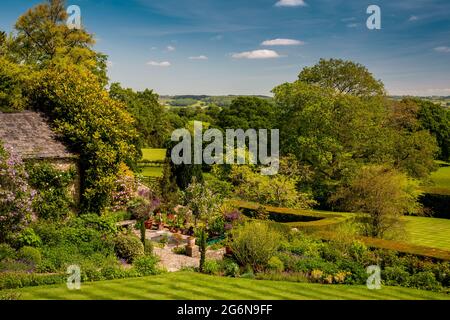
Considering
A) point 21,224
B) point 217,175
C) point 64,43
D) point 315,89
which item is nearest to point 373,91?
point 315,89

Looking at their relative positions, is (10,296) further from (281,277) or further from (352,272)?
(352,272)

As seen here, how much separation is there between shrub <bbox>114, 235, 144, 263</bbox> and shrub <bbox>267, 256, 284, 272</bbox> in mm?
5177

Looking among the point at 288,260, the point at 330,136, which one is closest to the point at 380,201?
the point at 288,260

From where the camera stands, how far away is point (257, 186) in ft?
104

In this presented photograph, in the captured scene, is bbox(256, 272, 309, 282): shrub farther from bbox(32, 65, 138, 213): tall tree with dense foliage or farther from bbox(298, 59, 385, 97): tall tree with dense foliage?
bbox(298, 59, 385, 97): tall tree with dense foliage

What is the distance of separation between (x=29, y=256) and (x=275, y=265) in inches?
352

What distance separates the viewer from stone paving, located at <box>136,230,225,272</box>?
1742 cm

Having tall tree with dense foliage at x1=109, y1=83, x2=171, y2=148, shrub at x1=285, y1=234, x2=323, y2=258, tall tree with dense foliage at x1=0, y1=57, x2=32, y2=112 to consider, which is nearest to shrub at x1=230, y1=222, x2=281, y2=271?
shrub at x1=285, y1=234, x2=323, y2=258

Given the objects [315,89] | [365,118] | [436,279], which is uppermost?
[315,89]

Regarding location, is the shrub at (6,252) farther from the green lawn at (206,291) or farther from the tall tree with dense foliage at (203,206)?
the tall tree with dense foliage at (203,206)

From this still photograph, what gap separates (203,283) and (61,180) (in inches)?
398

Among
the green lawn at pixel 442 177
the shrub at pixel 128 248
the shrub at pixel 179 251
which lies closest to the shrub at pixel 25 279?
the shrub at pixel 128 248
